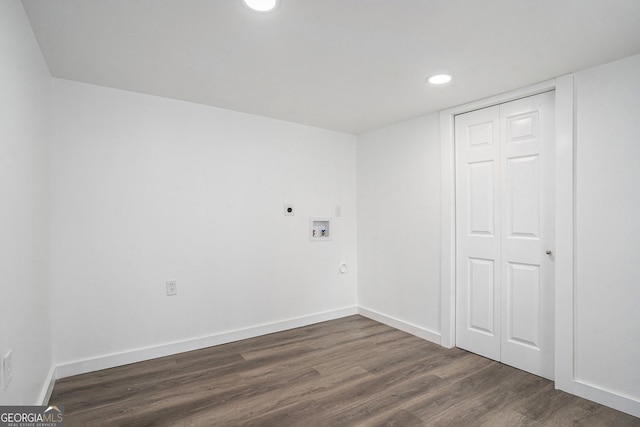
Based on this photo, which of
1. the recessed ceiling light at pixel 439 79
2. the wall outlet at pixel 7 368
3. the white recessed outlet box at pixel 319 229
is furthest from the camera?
the white recessed outlet box at pixel 319 229

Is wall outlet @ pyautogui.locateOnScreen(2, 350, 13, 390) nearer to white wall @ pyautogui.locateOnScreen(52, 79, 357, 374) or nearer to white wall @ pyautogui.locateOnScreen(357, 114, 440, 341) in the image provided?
white wall @ pyautogui.locateOnScreen(52, 79, 357, 374)

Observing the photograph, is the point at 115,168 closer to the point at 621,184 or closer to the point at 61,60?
the point at 61,60

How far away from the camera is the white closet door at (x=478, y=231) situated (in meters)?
2.77

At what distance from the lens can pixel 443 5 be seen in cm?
157

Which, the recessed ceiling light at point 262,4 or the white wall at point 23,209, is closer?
the white wall at point 23,209

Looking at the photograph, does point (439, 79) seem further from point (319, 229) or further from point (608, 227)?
point (319, 229)

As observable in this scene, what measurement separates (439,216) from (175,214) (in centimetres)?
245

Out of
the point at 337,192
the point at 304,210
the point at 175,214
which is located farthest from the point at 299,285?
the point at 175,214

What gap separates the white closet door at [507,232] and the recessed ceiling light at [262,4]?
2.10m

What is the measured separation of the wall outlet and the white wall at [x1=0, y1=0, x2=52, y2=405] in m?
0.03

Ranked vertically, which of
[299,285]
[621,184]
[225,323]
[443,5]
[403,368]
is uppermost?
[443,5]

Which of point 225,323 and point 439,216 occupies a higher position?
point 439,216

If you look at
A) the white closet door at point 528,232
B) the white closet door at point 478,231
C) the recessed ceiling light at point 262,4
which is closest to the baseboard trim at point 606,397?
the white closet door at point 528,232

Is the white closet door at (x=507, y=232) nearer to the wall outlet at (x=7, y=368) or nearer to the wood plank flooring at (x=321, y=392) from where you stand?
the wood plank flooring at (x=321, y=392)
